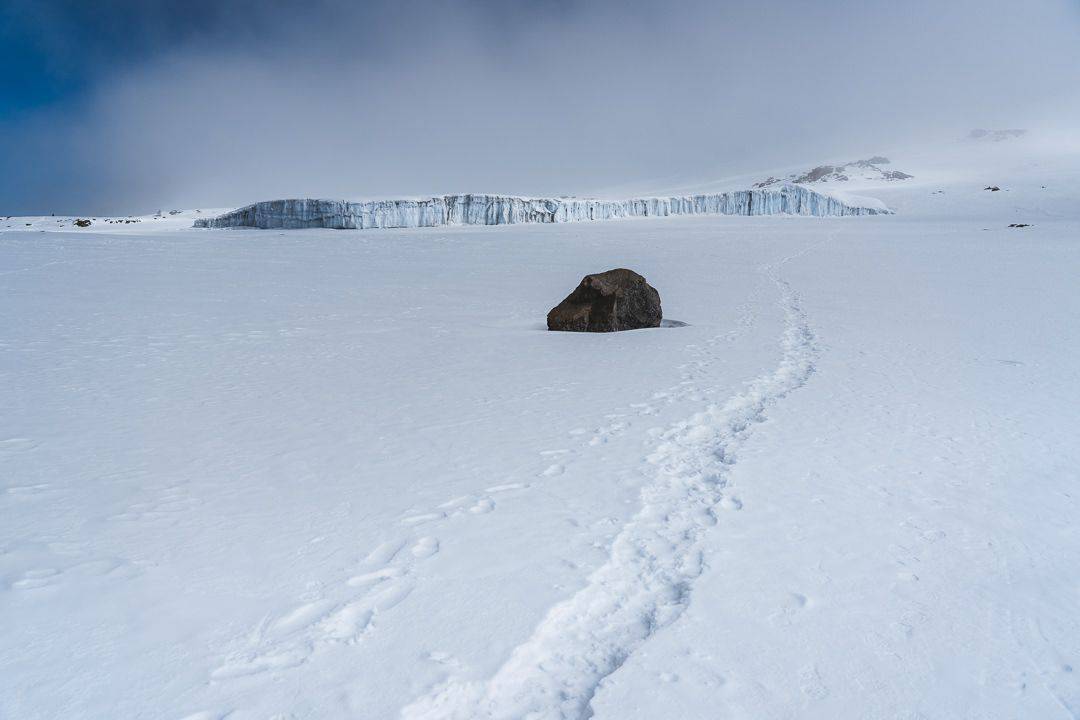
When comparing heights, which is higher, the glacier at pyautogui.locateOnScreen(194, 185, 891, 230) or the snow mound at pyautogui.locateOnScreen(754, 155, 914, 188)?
the snow mound at pyautogui.locateOnScreen(754, 155, 914, 188)

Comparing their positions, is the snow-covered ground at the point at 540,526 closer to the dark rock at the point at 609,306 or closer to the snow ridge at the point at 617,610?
the snow ridge at the point at 617,610

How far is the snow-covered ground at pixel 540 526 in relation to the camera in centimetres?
193

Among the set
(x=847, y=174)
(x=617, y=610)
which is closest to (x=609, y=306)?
(x=617, y=610)

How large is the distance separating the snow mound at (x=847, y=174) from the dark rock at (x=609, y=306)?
57.3 metres

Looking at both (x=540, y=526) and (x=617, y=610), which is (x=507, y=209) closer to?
(x=540, y=526)

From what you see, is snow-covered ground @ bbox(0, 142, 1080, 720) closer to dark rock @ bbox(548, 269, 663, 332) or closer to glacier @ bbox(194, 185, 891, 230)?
dark rock @ bbox(548, 269, 663, 332)

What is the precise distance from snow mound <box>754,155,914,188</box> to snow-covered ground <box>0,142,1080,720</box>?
199 feet

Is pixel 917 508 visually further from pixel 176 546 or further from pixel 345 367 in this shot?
pixel 345 367

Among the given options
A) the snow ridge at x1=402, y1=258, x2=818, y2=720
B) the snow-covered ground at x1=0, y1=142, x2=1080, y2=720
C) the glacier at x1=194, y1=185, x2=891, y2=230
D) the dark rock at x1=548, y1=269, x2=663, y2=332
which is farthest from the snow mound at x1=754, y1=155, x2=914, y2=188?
the snow ridge at x1=402, y1=258, x2=818, y2=720

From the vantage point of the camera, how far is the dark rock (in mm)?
8477

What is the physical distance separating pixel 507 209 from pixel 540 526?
3712 centimetres

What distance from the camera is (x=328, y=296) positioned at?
1158cm

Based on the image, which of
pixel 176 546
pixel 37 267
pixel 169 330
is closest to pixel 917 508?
pixel 176 546

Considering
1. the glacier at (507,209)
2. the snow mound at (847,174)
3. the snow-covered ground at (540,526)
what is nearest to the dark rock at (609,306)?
the snow-covered ground at (540,526)
